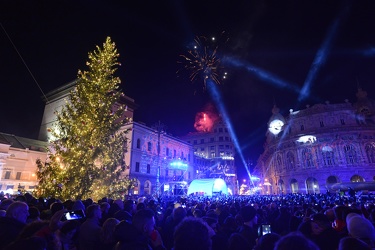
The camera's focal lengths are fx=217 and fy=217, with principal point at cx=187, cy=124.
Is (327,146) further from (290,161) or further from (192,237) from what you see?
(192,237)

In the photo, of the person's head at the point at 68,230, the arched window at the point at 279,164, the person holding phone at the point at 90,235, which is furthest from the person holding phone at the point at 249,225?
the arched window at the point at 279,164

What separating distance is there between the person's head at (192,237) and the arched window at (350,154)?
6003 cm

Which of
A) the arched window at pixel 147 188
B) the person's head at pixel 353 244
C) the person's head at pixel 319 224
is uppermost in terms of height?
the arched window at pixel 147 188

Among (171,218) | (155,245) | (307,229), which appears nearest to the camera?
(155,245)

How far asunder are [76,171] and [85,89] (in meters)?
5.69

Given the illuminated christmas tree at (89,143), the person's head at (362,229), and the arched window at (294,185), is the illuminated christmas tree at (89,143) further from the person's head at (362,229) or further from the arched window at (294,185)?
the arched window at (294,185)

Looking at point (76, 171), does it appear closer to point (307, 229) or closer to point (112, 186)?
point (112, 186)

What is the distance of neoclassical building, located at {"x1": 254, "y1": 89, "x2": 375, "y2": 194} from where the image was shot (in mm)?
49250

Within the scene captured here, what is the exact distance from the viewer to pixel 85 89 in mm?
15391

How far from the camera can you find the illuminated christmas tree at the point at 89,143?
14047mm

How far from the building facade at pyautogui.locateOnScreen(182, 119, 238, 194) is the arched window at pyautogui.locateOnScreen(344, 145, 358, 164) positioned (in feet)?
104

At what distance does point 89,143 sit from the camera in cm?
1480

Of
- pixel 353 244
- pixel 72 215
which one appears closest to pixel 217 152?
pixel 72 215

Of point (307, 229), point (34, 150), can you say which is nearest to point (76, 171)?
point (307, 229)
